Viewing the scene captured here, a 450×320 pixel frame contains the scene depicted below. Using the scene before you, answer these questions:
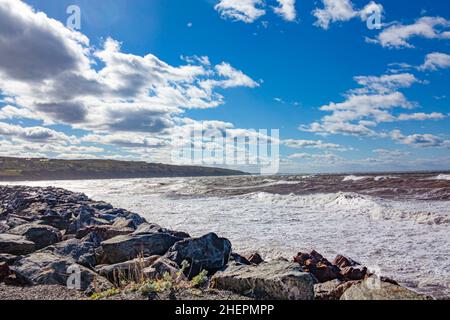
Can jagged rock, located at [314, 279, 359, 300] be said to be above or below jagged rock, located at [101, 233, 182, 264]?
below

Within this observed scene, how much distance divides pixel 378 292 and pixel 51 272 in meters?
5.40

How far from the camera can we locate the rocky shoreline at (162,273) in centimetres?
517

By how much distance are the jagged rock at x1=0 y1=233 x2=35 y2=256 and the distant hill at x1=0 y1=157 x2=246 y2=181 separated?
10028cm

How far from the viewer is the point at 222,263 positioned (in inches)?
299

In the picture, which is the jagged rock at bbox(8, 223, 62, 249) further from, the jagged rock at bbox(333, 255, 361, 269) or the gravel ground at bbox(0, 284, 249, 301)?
the jagged rock at bbox(333, 255, 361, 269)

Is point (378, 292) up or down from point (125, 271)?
up

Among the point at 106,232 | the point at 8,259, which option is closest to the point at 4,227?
the point at 106,232

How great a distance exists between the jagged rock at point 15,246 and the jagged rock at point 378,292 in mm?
7442

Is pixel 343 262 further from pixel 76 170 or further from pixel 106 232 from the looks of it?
pixel 76 170

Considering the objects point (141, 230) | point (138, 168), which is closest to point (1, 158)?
point (138, 168)

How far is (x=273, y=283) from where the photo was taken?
211 inches

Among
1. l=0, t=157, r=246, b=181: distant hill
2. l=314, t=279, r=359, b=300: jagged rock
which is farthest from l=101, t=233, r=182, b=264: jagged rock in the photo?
l=0, t=157, r=246, b=181: distant hill

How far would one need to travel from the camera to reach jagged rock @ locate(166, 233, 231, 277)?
7.41 metres
